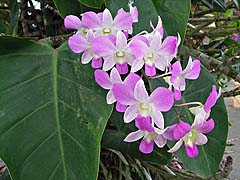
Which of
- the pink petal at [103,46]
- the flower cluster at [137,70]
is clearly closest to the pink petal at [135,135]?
the flower cluster at [137,70]

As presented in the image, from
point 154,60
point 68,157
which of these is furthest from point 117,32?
point 68,157

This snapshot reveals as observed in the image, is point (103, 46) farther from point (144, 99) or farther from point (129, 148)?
point (129, 148)

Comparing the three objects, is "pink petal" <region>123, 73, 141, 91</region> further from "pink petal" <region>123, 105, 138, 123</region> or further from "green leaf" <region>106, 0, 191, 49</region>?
"green leaf" <region>106, 0, 191, 49</region>

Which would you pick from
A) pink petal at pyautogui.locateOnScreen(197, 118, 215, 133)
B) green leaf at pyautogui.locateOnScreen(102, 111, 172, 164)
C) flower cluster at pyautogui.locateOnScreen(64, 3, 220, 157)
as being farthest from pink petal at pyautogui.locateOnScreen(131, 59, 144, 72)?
green leaf at pyautogui.locateOnScreen(102, 111, 172, 164)

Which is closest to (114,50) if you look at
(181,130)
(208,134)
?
(181,130)

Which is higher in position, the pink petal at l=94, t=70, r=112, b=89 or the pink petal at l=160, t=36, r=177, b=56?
the pink petal at l=160, t=36, r=177, b=56

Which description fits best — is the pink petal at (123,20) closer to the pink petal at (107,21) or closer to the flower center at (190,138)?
the pink petal at (107,21)
